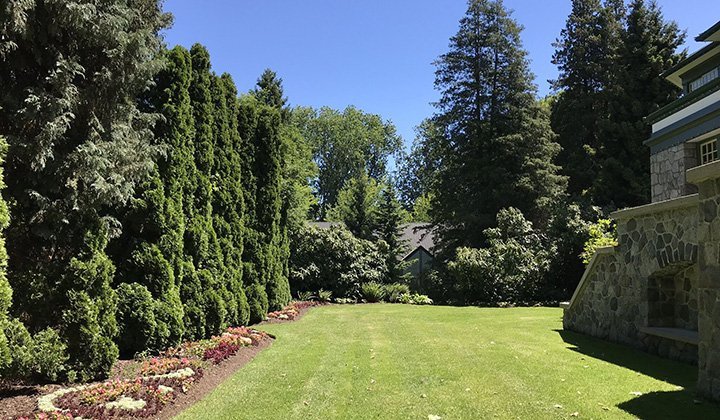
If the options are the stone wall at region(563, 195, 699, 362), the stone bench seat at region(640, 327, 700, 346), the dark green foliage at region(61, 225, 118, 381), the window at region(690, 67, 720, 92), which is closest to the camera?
the dark green foliage at region(61, 225, 118, 381)

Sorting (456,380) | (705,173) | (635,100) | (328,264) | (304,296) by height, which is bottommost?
(456,380)

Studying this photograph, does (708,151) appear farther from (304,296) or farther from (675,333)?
(304,296)

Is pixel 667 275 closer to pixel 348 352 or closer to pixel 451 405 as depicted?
pixel 451 405

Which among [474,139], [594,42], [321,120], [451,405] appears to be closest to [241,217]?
[451,405]

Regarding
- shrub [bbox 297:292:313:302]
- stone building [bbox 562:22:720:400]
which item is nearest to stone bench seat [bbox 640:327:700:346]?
stone building [bbox 562:22:720:400]

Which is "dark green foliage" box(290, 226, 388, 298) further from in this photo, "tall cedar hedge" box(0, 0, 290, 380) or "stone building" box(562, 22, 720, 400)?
"stone building" box(562, 22, 720, 400)

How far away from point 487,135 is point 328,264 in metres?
12.9

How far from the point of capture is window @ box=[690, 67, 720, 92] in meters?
15.0

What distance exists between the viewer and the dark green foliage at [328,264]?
822 inches

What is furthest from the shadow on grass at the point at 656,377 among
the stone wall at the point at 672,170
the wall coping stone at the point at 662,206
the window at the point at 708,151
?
the window at the point at 708,151

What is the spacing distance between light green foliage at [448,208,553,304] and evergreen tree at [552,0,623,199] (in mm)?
12206

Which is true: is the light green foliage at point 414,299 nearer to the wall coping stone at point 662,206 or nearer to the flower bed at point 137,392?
the wall coping stone at point 662,206

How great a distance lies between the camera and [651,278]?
7.70m

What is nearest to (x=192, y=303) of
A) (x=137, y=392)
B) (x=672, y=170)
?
(x=137, y=392)
